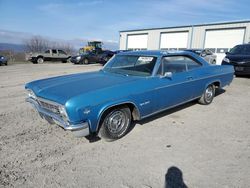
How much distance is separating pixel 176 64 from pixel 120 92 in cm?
185

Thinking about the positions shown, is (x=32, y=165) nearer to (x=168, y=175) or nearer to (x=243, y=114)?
(x=168, y=175)

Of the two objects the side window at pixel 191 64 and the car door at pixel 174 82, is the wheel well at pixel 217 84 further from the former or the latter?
the car door at pixel 174 82

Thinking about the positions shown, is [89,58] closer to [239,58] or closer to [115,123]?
[239,58]

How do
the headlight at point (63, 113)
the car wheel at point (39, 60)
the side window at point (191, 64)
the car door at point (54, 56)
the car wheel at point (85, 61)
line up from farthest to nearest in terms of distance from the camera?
the car door at point (54, 56) < the car wheel at point (39, 60) < the car wheel at point (85, 61) < the side window at point (191, 64) < the headlight at point (63, 113)

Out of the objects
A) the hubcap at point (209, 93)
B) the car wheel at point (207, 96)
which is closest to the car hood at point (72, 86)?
the car wheel at point (207, 96)

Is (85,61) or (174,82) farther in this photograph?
(85,61)

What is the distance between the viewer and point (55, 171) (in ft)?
9.05

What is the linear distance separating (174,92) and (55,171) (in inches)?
107

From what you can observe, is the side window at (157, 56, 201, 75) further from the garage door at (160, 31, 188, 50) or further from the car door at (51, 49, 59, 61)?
the car door at (51, 49, 59, 61)

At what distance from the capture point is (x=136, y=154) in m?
3.16

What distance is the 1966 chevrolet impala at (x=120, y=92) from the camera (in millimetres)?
3006

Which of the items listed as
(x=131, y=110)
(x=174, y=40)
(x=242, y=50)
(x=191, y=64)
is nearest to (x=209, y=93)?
(x=191, y=64)

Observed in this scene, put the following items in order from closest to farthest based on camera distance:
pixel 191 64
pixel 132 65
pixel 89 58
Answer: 1. pixel 132 65
2. pixel 191 64
3. pixel 89 58

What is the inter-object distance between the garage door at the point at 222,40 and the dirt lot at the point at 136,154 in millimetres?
17540
